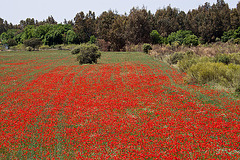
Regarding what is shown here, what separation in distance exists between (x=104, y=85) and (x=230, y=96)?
8088 millimetres

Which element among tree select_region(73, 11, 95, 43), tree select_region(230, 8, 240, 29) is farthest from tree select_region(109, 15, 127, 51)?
tree select_region(230, 8, 240, 29)

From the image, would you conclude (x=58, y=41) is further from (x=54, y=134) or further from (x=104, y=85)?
(x=54, y=134)

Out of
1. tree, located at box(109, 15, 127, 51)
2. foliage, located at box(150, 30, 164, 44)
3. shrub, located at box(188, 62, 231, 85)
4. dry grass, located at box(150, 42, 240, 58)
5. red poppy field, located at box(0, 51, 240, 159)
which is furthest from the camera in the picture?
foliage, located at box(150, 30, 164, 44)

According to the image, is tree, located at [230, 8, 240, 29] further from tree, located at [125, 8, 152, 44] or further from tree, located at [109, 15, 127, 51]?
tree, located at [109, 15, 127, 51]

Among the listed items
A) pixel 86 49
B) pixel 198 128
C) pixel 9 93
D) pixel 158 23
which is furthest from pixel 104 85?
pixel 158 23

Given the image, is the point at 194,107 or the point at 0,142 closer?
the point at 0,142

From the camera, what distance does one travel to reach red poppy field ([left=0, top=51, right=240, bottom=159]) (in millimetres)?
6297

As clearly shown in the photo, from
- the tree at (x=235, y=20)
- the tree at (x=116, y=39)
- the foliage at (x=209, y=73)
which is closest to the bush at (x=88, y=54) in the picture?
the foliage at (x=209, y=73)

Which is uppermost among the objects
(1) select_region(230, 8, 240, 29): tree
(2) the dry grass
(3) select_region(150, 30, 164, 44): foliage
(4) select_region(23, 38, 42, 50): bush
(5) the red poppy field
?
(1) select_region(230, 8, 240, 29): tree

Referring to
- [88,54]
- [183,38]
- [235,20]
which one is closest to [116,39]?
[183,38]

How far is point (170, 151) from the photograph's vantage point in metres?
6.17

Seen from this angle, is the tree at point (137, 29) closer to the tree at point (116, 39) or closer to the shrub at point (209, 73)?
the tree at point (116, 39)

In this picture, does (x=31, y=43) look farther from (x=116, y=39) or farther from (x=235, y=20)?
(x=235, y=20)

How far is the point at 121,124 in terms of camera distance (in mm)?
8281
